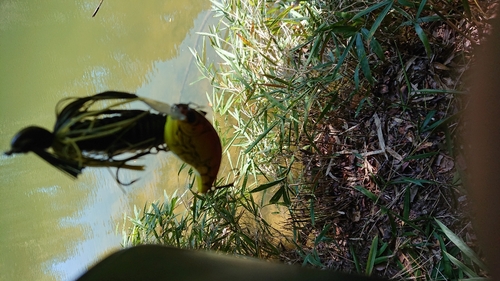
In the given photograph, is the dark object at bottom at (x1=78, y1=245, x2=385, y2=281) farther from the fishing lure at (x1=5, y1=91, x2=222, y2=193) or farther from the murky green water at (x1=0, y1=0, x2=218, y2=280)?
the murky green water at (x1=0, y1=0, x2=218, y2=280)

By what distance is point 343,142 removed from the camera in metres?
0.89

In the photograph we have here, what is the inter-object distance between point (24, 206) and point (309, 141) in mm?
863

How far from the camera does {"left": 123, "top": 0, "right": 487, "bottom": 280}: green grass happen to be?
0.75 metres

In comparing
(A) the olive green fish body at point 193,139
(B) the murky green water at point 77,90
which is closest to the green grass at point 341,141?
(B) the murky green water at point 77,90

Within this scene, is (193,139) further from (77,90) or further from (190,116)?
(77,90)

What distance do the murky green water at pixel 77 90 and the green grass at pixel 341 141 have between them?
0.36 feet

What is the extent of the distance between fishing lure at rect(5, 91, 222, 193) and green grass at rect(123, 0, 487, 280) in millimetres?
450

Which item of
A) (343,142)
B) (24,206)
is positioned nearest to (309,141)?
(343,142)

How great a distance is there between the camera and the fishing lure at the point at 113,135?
13.3 inches

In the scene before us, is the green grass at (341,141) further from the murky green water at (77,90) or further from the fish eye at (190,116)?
the fish eye at (190,116)

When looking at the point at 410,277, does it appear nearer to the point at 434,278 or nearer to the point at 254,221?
the point at 434,278

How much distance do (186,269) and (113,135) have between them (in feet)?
0.47

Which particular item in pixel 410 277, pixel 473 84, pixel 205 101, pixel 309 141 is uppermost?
pixel 473 84

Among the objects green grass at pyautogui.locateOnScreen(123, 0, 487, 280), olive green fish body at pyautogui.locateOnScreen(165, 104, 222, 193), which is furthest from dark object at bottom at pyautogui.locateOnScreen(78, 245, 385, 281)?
green grass at pyautogui.locateOnScreen(123, 0, 487, 280)
